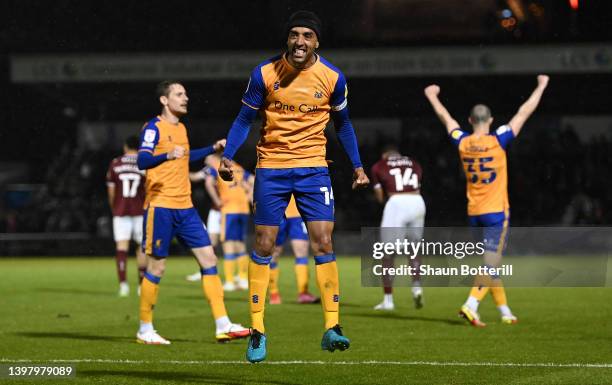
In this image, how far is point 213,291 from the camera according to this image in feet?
34.2

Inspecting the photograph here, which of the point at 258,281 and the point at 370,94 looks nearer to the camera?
the point at 258,281

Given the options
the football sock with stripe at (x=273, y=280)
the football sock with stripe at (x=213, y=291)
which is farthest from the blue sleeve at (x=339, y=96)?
the football sock with stripe at (x=273, y=280)

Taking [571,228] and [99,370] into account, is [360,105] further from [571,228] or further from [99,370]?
[99,370]

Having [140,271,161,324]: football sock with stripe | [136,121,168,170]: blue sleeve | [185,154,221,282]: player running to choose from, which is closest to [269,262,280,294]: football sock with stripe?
[185,154,221,282]: player running

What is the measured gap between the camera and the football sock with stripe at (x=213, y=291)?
10.4 m

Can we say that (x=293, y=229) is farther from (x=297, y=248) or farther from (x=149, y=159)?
(x=149, y=159)

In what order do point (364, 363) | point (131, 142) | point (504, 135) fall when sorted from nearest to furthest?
point (364, 363)
point (504, 135)
point (131, 142)

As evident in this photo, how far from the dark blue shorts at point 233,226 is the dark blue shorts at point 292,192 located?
10.2 metres

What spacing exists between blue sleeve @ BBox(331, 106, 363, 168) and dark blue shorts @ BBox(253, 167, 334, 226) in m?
0.24

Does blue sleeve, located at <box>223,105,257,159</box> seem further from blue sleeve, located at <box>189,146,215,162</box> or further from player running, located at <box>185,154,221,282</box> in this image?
player running, located at <box>185,154,221,282</box>

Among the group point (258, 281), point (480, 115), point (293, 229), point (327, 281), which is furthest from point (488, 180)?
point (258, 281)

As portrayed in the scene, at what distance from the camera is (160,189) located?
10438 millimetres

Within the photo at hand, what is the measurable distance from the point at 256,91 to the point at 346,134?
0.79 meters

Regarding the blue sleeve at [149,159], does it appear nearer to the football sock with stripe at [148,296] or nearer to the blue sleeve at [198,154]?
the blue sleeve at [198,154]
